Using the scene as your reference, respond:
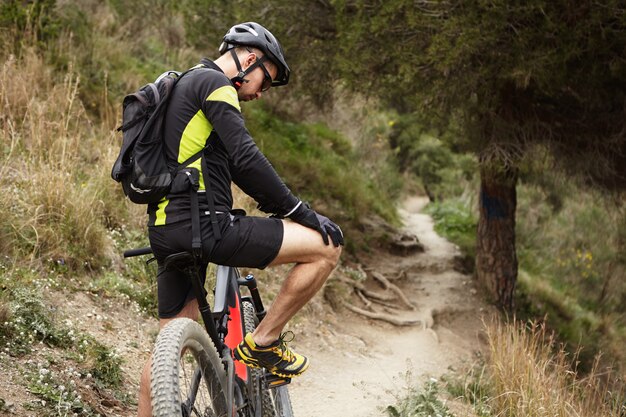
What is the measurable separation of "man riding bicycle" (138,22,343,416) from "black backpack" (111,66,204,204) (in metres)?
0.04

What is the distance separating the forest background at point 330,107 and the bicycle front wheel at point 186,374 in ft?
3.80

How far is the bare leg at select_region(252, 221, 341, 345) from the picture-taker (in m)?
3.31

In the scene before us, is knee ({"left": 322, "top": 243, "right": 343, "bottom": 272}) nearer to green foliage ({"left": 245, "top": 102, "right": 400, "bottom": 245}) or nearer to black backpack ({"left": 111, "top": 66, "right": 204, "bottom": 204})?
black backpack ({"left": 111, "top": 66, "right": 204, "bottom": 204})

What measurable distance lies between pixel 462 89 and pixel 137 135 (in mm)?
6444

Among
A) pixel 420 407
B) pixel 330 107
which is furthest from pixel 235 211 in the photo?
pixel 330 107

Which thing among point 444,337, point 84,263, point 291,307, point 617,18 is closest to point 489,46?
point 617,18

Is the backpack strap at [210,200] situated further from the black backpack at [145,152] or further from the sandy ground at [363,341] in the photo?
the sandy ground at [363,341]

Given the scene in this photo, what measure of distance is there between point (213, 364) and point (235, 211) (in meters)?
0.74

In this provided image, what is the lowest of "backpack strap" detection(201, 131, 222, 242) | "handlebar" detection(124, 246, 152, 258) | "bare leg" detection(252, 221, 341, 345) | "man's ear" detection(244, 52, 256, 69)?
"bare leg" detection(252, 221, 341, 345)

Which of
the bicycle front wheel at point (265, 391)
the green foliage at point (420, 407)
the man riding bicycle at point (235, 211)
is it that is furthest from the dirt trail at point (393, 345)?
the man riding bicycle at point (235, 211)

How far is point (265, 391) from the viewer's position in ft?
12.8

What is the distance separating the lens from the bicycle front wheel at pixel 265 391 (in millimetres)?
3818

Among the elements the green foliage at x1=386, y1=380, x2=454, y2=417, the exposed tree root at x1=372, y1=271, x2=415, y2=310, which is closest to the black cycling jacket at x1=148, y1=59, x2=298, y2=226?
the green foliage at x1=386, y1=380, x2=454, y2=417

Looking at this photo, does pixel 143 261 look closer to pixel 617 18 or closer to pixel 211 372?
pixel 211 372
